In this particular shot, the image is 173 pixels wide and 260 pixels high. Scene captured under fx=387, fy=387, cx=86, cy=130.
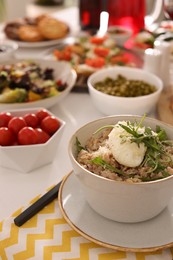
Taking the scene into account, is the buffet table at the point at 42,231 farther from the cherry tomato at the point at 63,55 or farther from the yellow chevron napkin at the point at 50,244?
the cherry tomato at the point at 63,55

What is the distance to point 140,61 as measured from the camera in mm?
1681

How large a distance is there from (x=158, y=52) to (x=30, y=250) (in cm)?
92

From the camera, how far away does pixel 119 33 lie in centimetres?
190

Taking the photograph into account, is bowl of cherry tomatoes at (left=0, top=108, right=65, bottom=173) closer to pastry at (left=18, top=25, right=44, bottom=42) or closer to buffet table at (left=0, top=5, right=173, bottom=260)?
buffet table at (left=0, top=5, right=173, bottom=260)

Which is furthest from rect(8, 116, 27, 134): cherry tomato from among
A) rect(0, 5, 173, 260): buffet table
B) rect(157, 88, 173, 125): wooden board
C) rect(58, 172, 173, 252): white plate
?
rect(157, 88, 173, 125): wooden board

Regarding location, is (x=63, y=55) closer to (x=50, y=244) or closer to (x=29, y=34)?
(x=29, y=34)

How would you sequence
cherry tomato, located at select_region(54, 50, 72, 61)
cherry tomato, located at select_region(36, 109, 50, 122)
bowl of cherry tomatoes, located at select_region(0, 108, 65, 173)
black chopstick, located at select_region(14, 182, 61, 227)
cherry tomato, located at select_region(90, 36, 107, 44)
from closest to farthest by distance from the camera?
1. black chopstick, located at select_region(14, 182, 61, 227)
2. bowl of cherry tomatoes, located at select_region(0, 108, 65, 173)
3. cherry tomato, located at select_region(36, 109, 50, 122)
4. cherry tomato, located at select_region(54, 50, 72, 61)
5. cherry tomato, located at select_region(90, 36, 107, 44)

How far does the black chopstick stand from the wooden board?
18.2 inches

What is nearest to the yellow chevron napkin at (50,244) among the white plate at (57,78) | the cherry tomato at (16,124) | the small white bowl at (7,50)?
the cherry tomato at (16,124)

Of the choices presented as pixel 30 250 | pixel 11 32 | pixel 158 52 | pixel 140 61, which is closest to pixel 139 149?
pixel 30 250

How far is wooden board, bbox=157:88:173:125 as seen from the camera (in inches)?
48.6

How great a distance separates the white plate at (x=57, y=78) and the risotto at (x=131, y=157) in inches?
17.1

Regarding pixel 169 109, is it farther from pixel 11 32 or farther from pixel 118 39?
pixel 11 32

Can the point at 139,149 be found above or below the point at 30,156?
above
